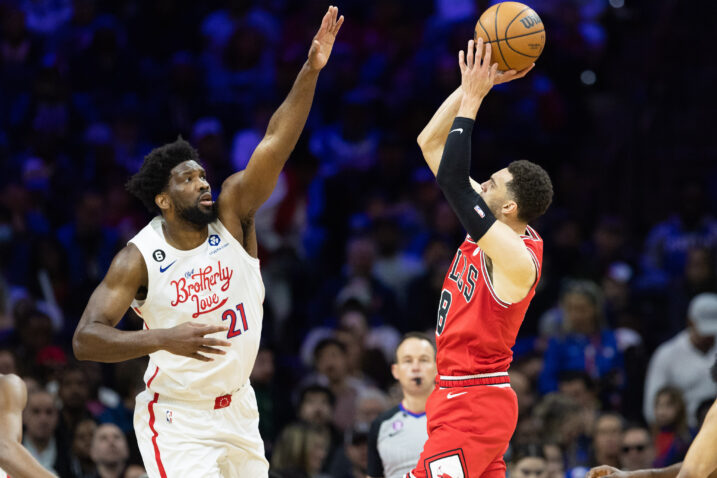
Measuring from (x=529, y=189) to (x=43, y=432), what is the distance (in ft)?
15.9

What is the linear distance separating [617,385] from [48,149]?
22.5 ft

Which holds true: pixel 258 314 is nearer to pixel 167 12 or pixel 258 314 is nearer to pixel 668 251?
pixel 668 251

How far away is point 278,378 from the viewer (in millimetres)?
10586

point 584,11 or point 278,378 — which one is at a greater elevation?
point 584,11

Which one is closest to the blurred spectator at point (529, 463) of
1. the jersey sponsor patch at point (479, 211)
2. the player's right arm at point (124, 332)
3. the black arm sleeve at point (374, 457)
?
the black arm sleeve at point (374, 457)

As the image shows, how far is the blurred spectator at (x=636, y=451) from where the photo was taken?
8.54 metres

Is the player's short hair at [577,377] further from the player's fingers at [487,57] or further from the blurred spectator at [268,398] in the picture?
the player's fingers at [487,57]

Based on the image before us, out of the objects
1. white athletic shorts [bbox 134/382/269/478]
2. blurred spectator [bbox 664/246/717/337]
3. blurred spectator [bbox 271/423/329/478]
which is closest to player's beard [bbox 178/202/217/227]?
white athletic shorts [bbox 134/382/269/478]

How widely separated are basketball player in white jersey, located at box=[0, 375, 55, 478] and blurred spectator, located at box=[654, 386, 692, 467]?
5606mm

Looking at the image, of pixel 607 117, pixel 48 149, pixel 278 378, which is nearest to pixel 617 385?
pixel 278 378

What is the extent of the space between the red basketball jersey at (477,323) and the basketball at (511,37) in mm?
1018

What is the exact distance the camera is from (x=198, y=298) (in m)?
5.81

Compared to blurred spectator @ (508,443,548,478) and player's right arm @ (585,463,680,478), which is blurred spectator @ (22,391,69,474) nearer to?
blurred spectator @ (508,443,548,478)

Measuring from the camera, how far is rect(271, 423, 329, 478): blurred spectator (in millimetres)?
8758
